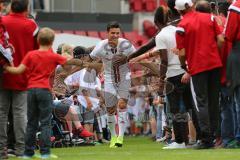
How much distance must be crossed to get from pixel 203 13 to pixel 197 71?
0.95 meters

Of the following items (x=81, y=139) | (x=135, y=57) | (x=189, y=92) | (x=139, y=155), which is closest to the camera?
(x=139, y=155)

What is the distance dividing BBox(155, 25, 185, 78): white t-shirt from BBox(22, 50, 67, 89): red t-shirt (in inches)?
114

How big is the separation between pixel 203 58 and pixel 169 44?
1.38m

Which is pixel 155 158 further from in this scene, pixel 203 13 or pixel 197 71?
pixel 203 13

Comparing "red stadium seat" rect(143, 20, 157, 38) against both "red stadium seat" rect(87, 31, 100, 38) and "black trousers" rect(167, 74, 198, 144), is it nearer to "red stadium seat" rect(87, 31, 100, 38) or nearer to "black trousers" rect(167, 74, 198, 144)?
"red stadium seat" rect(87, 31, 100, 38)

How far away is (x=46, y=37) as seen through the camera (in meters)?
11.9

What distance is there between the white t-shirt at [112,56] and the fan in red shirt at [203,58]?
7.99 feet

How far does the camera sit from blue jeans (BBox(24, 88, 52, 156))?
1179cm

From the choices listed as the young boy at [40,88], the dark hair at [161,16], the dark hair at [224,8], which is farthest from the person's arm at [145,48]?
the young boy at [40,88]

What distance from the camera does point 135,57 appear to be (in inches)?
612

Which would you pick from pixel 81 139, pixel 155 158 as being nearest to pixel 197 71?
pixel 155 158

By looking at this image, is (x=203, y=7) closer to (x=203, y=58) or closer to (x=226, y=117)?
(x=203, y=58)

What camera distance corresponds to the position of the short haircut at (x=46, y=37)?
11.9 m

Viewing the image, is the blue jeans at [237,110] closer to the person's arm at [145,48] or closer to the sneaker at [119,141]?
the person's arm at [145,48]
